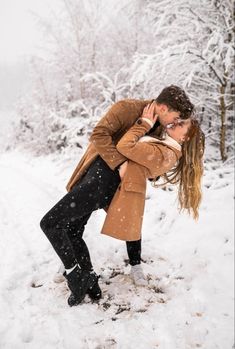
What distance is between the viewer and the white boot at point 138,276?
3.59m

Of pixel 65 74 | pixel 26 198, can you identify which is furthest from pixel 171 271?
pixel 65 74

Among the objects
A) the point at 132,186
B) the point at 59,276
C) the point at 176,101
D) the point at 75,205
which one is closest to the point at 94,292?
the point at 59,276

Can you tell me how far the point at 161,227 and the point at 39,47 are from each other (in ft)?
36.0

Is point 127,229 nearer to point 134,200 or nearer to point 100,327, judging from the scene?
point 134,200

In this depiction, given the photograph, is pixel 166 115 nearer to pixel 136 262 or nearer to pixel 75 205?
pixel 75 205

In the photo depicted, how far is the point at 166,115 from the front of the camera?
2879 millimetres

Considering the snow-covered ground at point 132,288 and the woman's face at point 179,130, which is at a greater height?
the woman's face at point 179,130

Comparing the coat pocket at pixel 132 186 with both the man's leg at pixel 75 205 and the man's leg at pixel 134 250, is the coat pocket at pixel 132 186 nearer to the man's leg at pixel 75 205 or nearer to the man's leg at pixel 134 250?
the man's leg at pixel 75 205

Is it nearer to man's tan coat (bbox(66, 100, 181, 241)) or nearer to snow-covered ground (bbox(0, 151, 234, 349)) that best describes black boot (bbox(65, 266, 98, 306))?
snow-covered ground (bbox(0, 151, 234, 349))

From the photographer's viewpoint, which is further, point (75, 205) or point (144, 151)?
point (75, 205)

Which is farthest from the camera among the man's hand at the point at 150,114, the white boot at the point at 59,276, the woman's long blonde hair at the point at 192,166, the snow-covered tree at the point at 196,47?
the snow-covered tree at the point at 196,47

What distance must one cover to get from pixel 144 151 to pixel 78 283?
132 cm

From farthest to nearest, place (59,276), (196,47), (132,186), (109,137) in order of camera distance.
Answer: (196,47)
(59,276)
(132,186)
(109,137)

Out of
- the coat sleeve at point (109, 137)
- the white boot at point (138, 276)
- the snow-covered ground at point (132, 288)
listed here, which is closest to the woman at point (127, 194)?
the coat sleeve at point (109, 137)
